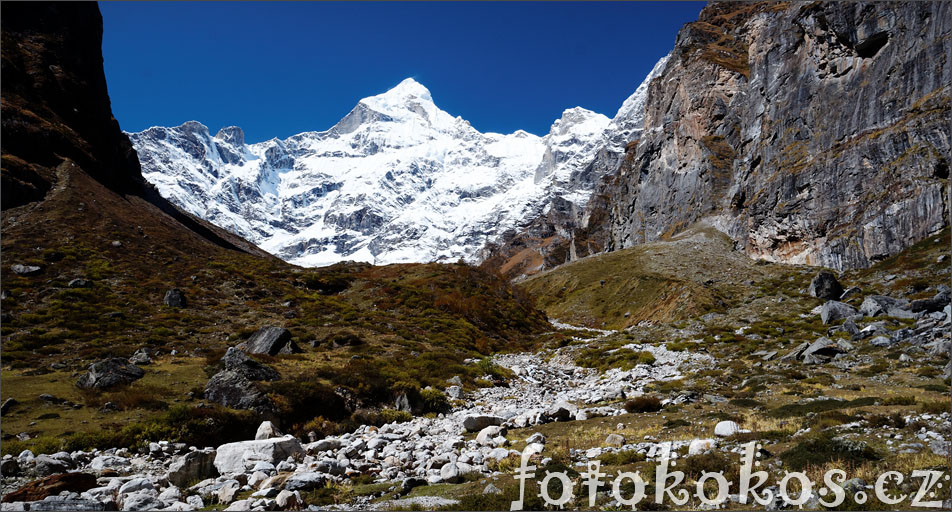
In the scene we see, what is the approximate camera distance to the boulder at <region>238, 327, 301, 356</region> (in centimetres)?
3161

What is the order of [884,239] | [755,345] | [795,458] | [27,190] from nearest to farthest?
[795,458] < [755,345] < [27,190] < [884,239]

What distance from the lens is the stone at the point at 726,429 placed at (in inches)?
571

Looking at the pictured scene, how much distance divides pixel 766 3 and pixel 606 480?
215575 millimetres

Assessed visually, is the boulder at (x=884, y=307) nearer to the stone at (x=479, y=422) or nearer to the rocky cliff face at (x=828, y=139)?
the stone at (x=479, y=422)

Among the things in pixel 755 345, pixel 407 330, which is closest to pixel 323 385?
pixel 407 330

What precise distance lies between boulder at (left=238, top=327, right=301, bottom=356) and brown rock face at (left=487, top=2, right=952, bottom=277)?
264 feet

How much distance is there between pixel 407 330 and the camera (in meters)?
44.9

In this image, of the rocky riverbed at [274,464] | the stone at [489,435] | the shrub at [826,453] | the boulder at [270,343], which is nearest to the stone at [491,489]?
the rocky riverbed at [274,464]

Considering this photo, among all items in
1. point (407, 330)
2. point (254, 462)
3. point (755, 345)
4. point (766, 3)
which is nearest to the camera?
point (254, 462)

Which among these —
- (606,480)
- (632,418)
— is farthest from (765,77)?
(606,480)

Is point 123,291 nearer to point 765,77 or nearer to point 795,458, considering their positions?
point 795,458

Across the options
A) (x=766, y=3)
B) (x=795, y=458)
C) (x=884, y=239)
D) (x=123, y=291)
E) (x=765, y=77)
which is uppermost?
(x=766, y=3)

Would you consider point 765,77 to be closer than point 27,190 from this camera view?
No

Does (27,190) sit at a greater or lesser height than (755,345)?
greater
